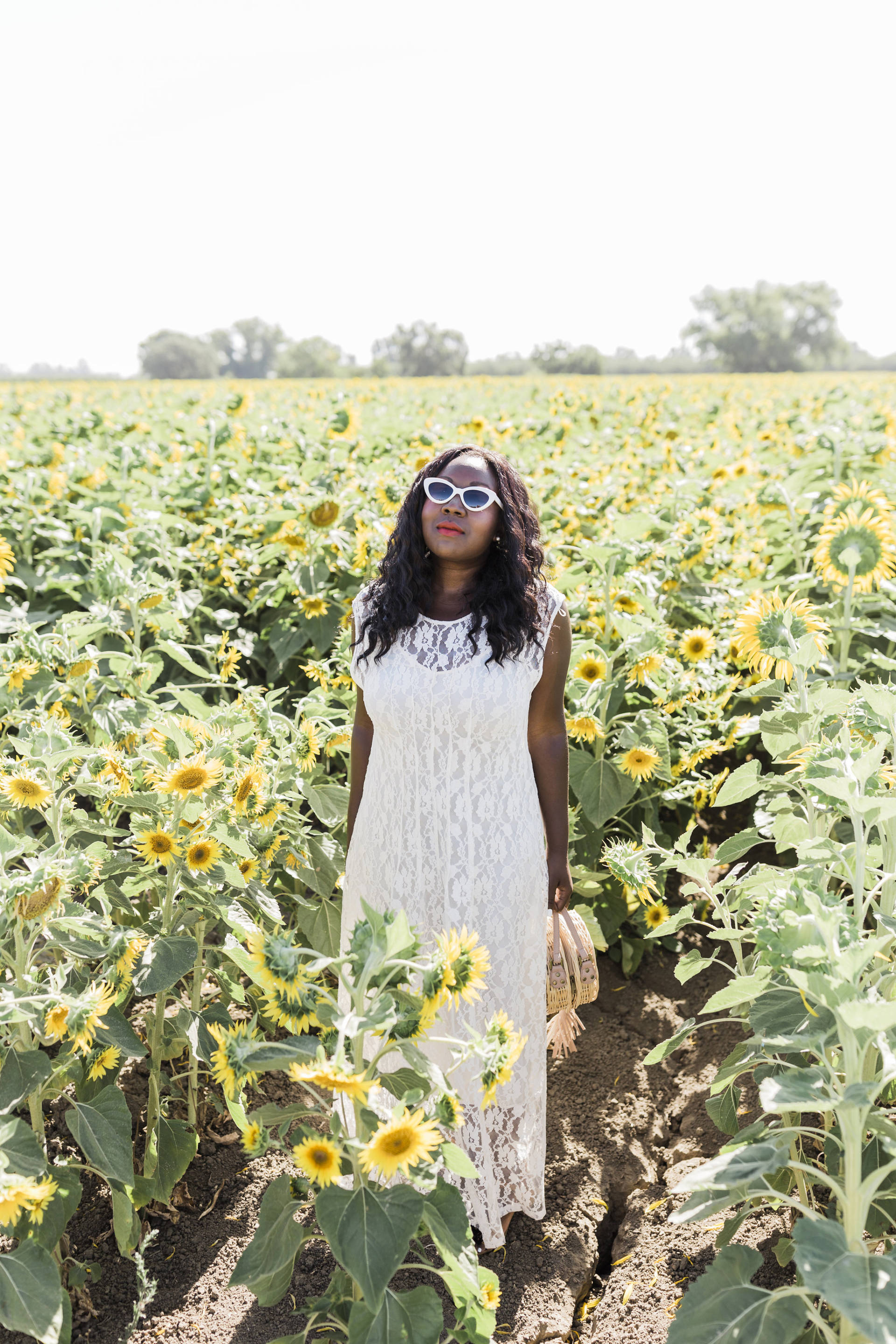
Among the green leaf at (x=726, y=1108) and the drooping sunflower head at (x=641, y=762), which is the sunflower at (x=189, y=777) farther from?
the drooping sunflower head at (x=641, y=762)

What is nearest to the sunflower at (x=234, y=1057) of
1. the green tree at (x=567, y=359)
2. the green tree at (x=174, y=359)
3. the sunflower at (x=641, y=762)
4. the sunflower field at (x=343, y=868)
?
the sunflower field at (x=343, y=868)

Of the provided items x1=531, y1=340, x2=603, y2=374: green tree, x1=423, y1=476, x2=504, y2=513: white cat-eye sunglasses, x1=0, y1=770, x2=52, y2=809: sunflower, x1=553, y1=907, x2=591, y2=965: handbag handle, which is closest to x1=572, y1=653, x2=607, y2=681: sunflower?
x1=553, y1=907, x2=591, y2=965: handbag handle

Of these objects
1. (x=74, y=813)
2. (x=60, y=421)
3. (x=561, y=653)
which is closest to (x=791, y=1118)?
(x=561, y=653)

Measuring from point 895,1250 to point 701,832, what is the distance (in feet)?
7.79

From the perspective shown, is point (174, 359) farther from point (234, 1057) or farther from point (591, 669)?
point (234, 1057)

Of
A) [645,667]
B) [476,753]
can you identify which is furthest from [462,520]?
[645,667]

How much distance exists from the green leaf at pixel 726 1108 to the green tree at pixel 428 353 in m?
39.3

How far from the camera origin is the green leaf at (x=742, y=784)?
2.24 m

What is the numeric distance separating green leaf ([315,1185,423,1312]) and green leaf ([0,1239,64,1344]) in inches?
19.2

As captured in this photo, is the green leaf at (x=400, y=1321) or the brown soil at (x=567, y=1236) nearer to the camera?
the green leaf at (x=400, y=1321)

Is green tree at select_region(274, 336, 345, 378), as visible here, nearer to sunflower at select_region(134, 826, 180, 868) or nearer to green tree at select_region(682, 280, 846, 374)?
green tree at select_region(682, 280, 846, 374)

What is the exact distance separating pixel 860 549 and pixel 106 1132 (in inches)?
92.7

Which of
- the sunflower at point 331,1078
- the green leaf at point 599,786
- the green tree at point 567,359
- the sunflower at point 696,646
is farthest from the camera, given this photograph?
the green tree at point 567,359

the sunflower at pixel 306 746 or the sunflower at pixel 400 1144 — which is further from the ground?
the sunflower at pixel 306 746
